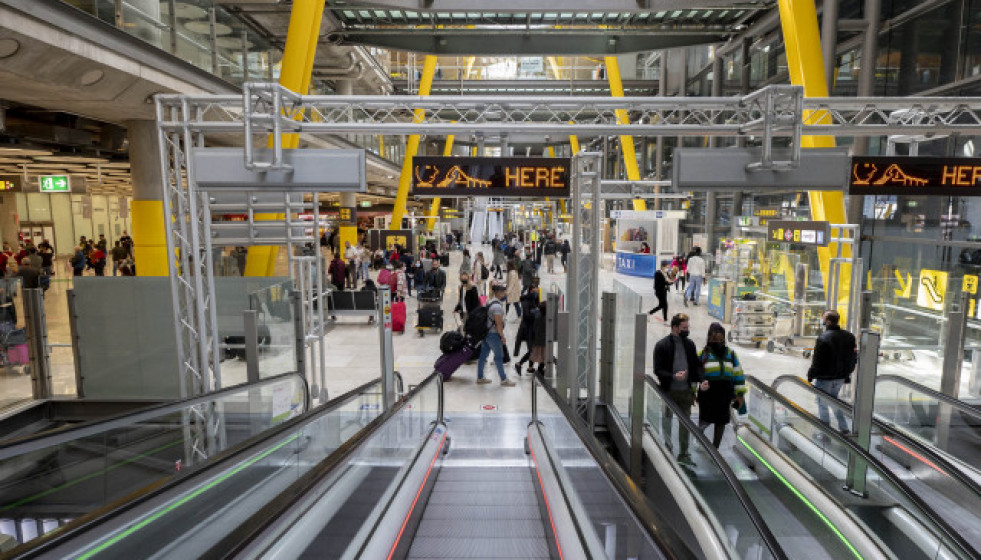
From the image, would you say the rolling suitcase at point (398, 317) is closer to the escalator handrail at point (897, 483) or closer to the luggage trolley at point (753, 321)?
the luggage trolley at point (753, 321)

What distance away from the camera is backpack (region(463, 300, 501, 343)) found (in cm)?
938

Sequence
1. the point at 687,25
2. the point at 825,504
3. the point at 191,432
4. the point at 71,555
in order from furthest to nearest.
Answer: the point at 687,25, the point at 191,432, the point at 825,504, the point at 71,555

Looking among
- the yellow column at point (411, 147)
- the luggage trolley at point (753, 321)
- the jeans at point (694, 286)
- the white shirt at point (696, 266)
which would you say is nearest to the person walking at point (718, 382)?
the luggage trolley at point (753, 321)

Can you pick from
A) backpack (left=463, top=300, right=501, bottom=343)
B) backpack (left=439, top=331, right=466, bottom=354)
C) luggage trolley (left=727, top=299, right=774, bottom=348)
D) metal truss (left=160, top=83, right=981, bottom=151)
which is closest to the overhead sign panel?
metal truss (left=160, top=83, right=981, bottom=151)

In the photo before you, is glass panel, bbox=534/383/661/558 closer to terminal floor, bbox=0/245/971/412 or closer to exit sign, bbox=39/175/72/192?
terminal floor, bbox=0/245/971/412

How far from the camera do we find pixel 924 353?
951 cm

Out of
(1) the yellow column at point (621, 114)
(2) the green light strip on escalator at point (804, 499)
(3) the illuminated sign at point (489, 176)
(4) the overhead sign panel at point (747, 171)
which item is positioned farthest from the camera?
(1) the yellow column at point (621, 114)

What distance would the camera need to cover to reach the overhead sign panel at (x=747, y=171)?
262 inches

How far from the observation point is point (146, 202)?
1125cm

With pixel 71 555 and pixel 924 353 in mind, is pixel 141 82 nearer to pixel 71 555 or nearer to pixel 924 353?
pixel 71 555

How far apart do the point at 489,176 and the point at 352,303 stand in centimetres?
753

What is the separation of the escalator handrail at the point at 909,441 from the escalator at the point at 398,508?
1.42 m

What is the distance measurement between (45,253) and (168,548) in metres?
20.1

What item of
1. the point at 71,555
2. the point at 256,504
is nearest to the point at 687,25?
the point at 256,504
